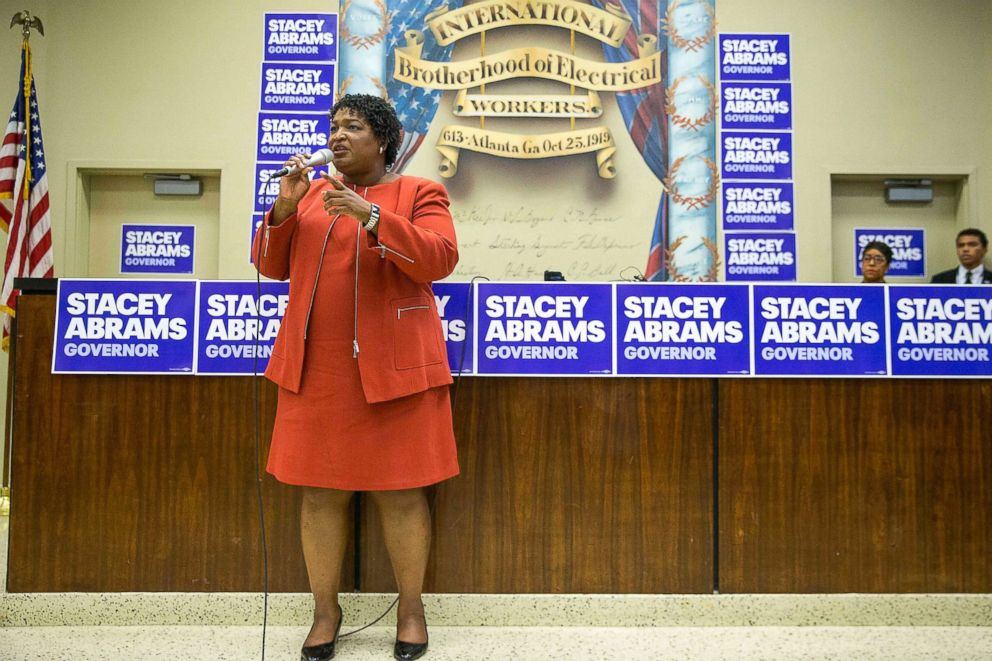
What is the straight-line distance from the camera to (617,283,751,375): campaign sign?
6.35 ft

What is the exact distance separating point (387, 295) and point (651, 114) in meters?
3.08

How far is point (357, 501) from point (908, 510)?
1.54 meters

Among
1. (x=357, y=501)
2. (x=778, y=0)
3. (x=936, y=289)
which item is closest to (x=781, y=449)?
(x=936, y=289)

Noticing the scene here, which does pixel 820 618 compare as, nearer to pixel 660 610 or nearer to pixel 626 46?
pixel 660 610

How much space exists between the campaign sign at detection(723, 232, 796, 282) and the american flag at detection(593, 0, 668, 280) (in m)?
0.40

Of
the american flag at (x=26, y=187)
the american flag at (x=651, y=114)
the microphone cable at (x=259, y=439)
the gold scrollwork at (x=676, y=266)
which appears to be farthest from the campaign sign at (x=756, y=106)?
the american flag at (x=26, y=187)

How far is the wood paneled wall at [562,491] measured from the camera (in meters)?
1.92

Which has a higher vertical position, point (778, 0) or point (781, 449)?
point (778, 0)

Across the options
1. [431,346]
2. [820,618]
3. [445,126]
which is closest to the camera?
[431,346]

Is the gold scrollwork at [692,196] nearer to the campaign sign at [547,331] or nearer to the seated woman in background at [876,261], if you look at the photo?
the seated woman in background at [876,261]

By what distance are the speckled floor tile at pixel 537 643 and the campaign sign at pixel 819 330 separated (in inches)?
27.7

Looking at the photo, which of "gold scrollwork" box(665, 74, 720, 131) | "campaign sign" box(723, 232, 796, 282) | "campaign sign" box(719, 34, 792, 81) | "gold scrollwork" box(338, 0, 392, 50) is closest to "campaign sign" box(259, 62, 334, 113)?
"gold scrollwork" box(338, 0, 392, 50)

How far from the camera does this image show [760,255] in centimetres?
421

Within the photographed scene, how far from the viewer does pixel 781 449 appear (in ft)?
6.41
